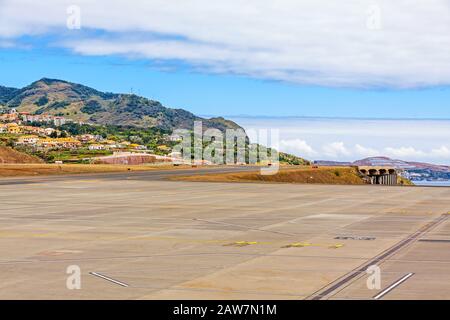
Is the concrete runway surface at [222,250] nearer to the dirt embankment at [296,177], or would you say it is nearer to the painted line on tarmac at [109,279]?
the painted line on tarmac at [109,279]

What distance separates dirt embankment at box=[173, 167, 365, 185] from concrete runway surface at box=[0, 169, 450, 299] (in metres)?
47.1

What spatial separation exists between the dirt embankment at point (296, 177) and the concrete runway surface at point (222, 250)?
47.1 metres

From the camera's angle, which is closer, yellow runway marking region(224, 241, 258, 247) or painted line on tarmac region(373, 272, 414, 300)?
painted line on tarmac region(373, 272, 414, 300)

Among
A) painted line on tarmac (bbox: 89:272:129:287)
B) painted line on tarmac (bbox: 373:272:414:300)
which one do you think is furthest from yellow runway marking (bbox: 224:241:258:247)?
painted line on tarmac (bbox: 373:272:414:300)

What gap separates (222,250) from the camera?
2755cm

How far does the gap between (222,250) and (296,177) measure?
333 feet

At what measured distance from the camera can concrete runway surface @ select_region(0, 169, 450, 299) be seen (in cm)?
1942

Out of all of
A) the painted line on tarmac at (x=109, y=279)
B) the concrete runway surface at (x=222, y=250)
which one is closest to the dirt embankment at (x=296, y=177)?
the concrete runway surface at (x=222, y=250)

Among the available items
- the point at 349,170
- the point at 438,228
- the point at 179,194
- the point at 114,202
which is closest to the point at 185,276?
the point at 438,228

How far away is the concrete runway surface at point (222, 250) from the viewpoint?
1942 centimetres

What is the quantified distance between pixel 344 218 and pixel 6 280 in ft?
82.2

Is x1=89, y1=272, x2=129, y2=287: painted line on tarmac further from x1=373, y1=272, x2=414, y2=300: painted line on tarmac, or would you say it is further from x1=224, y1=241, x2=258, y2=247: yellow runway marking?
x1=224, y1=241, x2=258, y2=247: yellow runway marking

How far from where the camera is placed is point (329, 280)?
20656 millimetres

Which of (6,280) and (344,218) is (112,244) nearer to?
(6,280)
